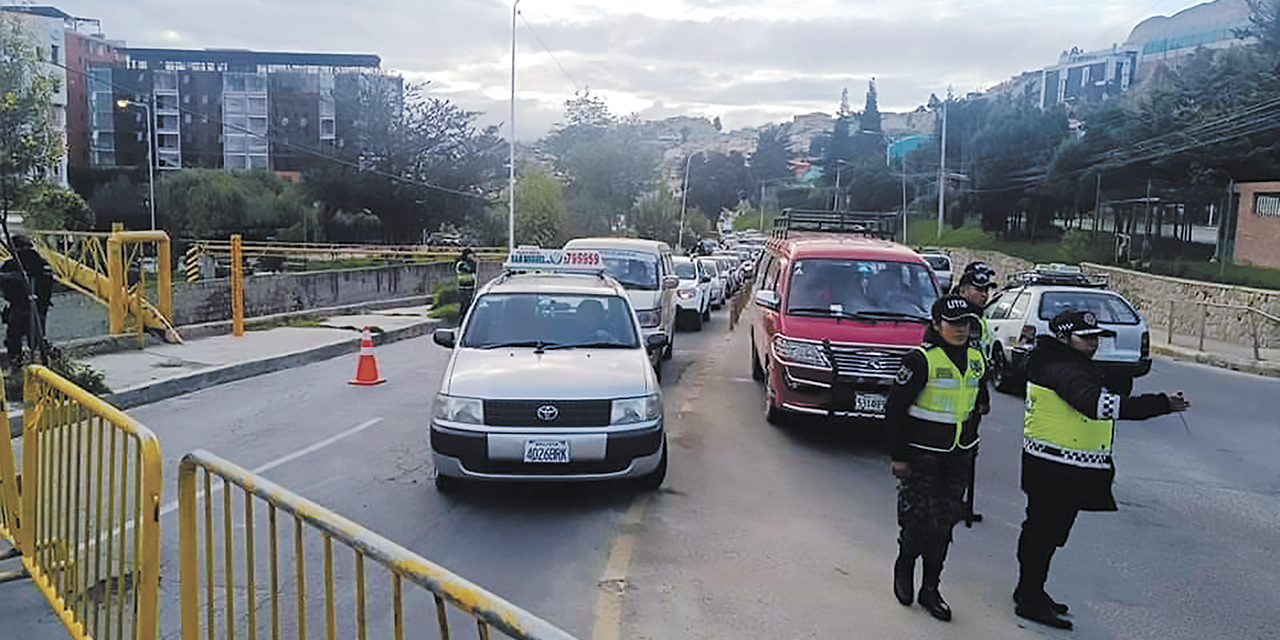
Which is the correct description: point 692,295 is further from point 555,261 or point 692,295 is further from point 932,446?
point 932,446

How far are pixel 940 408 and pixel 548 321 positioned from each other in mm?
3758

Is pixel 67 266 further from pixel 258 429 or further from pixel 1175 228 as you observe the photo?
pixel 1175 228

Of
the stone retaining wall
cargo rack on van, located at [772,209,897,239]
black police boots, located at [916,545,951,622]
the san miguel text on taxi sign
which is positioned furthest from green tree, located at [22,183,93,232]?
the stone retaining wall

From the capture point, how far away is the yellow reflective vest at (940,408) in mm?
5113

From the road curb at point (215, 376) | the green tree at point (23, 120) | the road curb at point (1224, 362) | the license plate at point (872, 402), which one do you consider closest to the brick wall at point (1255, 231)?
the road curb at point (1224, 362)

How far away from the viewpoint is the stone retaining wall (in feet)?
65.5

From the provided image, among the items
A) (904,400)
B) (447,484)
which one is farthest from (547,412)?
(904,400)

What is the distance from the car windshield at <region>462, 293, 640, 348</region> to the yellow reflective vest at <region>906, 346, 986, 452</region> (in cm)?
308

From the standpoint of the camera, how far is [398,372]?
44.9ft

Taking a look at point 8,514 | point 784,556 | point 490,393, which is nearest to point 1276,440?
point 784,556

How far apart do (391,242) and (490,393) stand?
168 ft

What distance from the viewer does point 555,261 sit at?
472 inches

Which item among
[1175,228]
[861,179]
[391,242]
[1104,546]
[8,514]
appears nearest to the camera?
[8,514]

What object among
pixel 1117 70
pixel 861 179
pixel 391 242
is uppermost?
pixel 1117 70
